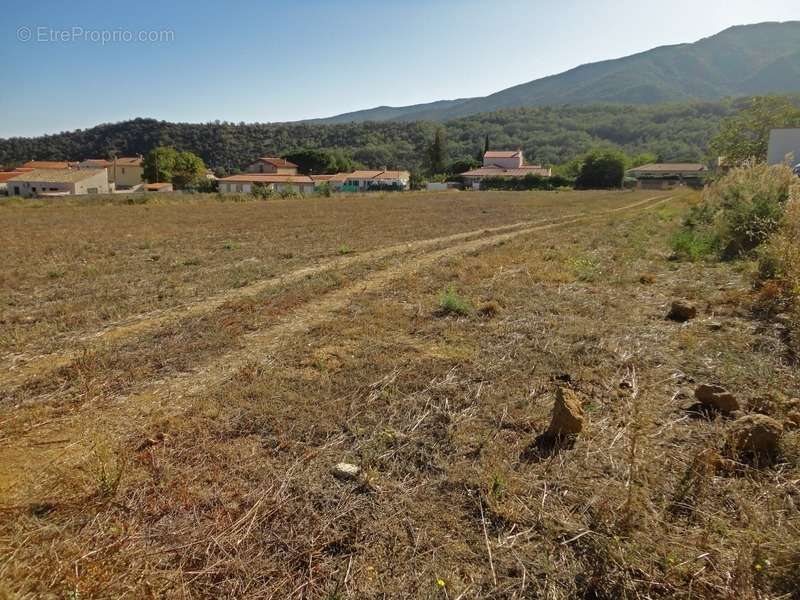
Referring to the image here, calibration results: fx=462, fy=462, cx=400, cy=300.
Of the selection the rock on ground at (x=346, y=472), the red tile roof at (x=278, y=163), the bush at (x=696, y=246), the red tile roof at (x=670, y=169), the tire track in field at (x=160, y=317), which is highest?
the red tile roof at (x=278, y=163)

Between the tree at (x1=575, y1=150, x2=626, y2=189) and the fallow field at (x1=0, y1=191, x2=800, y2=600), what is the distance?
72503mm

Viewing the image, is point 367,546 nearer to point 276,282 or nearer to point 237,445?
point 237,445

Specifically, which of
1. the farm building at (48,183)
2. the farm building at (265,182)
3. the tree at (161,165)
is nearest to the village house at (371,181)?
the farm building at (265,182)

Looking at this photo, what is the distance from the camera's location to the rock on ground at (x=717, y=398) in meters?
4.11

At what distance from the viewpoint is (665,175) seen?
279ft

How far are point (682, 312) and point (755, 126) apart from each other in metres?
52.7

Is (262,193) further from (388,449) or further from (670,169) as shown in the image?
(670,169)

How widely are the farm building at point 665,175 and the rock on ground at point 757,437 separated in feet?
276

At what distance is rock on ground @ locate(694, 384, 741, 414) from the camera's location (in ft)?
13.5

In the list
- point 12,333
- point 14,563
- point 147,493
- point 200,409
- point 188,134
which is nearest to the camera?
point 14,563

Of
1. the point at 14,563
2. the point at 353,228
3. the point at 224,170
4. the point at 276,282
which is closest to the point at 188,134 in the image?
the point at 224,170

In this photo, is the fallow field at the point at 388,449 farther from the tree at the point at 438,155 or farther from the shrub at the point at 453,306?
the tree at the point at 438,155

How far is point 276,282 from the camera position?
10.0m

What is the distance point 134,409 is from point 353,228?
1726 cm
